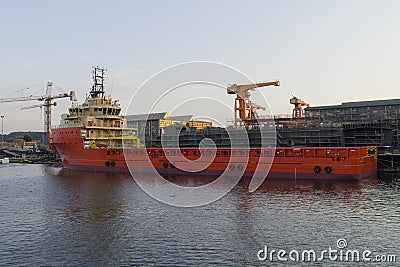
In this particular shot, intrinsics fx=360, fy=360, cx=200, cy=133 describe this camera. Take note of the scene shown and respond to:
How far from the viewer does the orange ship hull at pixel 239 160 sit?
96.0 feet

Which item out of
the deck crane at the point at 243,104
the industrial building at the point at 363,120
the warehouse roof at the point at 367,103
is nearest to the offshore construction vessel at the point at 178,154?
the deck crane at the point at 243,104

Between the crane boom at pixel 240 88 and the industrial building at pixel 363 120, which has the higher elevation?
the crane boom at pixel 240 88

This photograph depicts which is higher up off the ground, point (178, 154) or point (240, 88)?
point (240, 88)

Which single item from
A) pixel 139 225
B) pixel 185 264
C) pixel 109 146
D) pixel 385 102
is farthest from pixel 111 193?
pixel 385 102

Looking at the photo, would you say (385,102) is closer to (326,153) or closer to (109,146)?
(326,153)

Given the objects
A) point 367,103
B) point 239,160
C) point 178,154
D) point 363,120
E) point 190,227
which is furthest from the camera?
point 367,103

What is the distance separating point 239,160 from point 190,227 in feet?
61.4

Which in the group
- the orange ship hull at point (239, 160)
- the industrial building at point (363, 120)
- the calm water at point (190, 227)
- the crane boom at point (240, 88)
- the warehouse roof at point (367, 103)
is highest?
the crane boom at point (240, 88)

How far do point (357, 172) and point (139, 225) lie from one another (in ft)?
65.6

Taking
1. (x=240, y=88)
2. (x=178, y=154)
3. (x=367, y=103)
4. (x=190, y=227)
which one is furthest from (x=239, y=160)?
(x=367, y=103)

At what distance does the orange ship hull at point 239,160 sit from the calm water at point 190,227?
524 centimetres

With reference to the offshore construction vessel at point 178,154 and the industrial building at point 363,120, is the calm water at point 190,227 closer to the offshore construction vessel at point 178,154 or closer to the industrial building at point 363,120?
the offshore construction vessel at point 178,154

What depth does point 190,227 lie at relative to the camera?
1509cm

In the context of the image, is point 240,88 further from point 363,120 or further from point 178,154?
point 178,154
